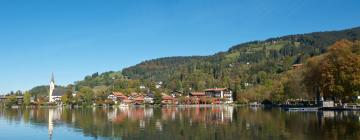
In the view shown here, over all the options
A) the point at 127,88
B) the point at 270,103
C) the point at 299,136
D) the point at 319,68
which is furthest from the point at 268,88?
the point at 299,136

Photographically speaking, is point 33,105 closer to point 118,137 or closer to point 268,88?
point 268,88

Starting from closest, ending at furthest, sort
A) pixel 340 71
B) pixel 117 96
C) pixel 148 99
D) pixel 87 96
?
1. pixel 340 71
2. pixel 87 96
3. pixel 117 96
4. pixel 148 99

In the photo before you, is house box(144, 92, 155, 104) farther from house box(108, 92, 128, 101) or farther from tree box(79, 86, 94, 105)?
tree box(79, 86, 94, 105)

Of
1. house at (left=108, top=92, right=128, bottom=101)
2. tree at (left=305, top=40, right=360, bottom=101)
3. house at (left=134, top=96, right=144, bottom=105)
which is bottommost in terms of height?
house at (left=134, top=96, right=144, bottom=105)

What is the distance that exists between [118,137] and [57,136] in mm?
5735

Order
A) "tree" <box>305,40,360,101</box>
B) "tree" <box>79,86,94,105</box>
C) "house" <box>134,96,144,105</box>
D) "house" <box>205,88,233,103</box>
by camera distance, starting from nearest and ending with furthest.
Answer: "tree" <box>305,40,360,101</box>, "tree" <box>79,86,94,105</box>, "house" <box>134,96,144,105</box>, "house" <box>205,88,233,103</box>

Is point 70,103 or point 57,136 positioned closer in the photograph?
point 57,136

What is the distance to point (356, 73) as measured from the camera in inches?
2621

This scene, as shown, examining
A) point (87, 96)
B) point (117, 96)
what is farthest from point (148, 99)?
point (87, 96)

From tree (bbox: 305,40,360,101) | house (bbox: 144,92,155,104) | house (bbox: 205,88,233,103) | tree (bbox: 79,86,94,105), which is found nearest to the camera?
tree (bbox: 305,40,360,101)

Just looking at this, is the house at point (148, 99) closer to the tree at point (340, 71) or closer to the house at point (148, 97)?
the house at point (148, 97)

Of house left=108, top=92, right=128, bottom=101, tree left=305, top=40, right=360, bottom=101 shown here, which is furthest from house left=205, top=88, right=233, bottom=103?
tree left=305, top=40, right=360, bottom=101

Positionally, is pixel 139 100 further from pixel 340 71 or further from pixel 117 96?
pixel 340 71

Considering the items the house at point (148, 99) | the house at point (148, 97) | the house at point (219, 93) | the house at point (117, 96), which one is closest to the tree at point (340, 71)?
the house at point (148, 99)
